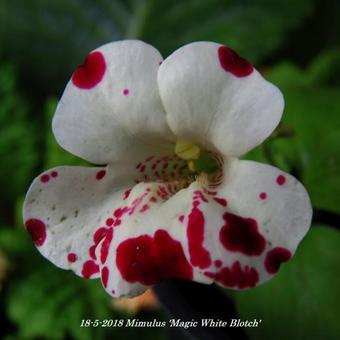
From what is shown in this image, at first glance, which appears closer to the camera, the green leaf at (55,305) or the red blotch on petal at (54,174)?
the red blotch on petal at (54,174)

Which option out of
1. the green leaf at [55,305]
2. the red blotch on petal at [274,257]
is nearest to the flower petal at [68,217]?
the red blotch on petal at [274,257]

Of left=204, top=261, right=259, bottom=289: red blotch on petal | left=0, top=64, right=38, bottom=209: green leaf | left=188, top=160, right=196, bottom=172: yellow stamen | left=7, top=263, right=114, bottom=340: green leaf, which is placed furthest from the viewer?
left=0, top=64, right=38, bottom=209: green leaf

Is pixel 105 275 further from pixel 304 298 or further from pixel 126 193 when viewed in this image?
pixel 304 298

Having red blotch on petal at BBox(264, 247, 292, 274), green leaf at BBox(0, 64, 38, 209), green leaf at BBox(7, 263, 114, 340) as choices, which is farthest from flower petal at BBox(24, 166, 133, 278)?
green leaf at BBox(0, 64, 38, 209)

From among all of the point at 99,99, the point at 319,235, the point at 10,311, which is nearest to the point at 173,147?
the point at 99,99

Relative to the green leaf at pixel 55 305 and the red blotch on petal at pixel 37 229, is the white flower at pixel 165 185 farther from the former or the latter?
the green leaf at pixel 55 305

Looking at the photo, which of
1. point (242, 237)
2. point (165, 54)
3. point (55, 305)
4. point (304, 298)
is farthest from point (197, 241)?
point (165, 54)

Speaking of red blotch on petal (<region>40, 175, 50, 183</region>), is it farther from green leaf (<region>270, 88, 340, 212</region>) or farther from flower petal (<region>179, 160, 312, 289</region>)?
green leaf (<region>270, 88, 340, 212</region>)
